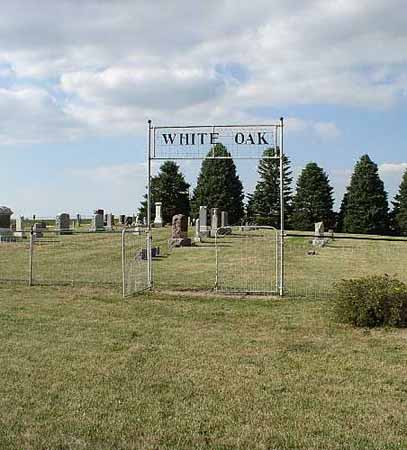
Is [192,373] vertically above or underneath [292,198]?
underneath

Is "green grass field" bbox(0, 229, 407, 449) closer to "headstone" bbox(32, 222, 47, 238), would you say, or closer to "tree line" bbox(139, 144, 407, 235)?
"headstone" bbox(32, 222, 47, 238)

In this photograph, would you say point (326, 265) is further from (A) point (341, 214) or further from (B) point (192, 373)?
(A) point (341, 214)

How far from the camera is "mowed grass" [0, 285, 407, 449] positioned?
4754 millimetres

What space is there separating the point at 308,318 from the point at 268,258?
39.0 feet

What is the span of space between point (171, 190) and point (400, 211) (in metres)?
23.1

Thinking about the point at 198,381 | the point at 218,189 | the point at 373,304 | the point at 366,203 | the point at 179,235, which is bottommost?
the point at 198,381

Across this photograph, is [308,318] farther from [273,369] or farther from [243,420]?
[243,420]

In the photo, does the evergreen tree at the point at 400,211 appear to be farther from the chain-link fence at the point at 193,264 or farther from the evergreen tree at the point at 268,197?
the chain-link fence at the point at 193,264

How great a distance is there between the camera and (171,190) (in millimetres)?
61531

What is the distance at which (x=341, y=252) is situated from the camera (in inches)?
1036

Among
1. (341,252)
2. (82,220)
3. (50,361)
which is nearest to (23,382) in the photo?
(50,361)

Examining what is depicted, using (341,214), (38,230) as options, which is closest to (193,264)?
(38,230)

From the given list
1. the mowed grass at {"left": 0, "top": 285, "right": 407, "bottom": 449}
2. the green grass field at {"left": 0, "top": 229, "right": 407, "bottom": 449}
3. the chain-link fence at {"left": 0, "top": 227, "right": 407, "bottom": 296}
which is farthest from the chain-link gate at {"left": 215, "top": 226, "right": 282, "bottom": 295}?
the mowed grass at {"left": 0, "top": 285, "right": 407, "bottom": 449}

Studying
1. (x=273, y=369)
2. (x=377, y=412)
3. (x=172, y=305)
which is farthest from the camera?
(x=172, y=305)
